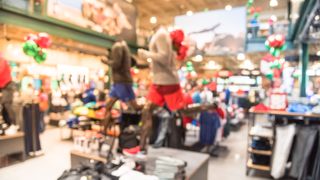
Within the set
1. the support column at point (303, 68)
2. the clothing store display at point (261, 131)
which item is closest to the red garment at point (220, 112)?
the clothing store display at point (261, 131)

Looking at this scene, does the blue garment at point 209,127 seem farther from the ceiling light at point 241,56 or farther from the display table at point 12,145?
the ceiling light at point 241,56

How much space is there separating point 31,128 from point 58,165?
1056mm

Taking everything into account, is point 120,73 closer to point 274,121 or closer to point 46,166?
point 46,166

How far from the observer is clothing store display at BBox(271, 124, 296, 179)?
3014 mm

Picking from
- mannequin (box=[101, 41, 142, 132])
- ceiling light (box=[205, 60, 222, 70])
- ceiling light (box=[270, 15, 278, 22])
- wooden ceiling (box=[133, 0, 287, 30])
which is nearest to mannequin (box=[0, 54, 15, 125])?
mannequin (box=[101, 41, 142, 132])

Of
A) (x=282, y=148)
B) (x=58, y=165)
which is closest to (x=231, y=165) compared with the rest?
(x=282, y=148)

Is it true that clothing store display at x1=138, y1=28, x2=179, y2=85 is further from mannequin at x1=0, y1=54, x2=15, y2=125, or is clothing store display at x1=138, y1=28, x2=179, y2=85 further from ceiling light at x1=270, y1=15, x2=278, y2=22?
ceiling light at x1=270, y1=15, x2=278, y2=22

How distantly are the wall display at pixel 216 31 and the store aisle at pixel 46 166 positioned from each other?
4.16 metres

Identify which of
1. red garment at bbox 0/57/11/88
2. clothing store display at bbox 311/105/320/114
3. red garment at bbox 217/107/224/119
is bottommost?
red garment at bbox 217/107/224/119

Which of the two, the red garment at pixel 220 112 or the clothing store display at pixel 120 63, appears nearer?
the clothing store display at pixel 120 63

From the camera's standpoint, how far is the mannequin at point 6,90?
2.09 metres

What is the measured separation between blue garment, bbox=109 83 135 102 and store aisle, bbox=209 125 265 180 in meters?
1.66

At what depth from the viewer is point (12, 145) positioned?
3.26 m

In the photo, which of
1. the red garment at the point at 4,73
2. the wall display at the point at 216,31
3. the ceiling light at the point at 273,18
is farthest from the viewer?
the wall display at the point at 216,31
